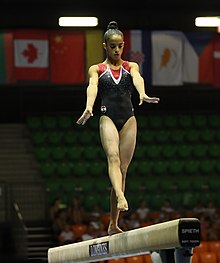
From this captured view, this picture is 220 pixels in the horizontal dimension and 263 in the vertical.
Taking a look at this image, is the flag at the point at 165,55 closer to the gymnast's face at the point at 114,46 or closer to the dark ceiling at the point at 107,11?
the dark ceiling at the point at 107,11

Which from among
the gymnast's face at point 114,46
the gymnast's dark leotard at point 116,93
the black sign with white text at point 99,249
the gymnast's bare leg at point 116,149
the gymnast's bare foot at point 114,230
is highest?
the gymnast's face at point 114,46

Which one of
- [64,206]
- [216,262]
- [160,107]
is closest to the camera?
[216,262]

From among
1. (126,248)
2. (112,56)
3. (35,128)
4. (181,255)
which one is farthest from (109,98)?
(35,128)

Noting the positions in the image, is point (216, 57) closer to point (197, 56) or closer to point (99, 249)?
point (197, 56)

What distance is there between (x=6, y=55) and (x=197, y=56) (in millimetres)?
4700

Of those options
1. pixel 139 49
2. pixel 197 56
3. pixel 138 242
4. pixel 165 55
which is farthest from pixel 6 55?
pixel 138 242

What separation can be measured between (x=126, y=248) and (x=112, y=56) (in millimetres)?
1911

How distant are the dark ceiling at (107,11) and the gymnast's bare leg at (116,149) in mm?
12524

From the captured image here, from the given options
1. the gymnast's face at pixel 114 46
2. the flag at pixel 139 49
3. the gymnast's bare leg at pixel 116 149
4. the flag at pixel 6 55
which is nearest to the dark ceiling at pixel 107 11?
the flag at pixel 6 55

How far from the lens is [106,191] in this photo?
1869 centimetres

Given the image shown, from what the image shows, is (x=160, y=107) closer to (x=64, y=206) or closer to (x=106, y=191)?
(x=106, y=191)

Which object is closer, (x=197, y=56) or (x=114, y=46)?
(x=114, y=46)

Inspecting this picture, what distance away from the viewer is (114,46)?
23.7 ft

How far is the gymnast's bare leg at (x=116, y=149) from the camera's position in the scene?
699 cm
